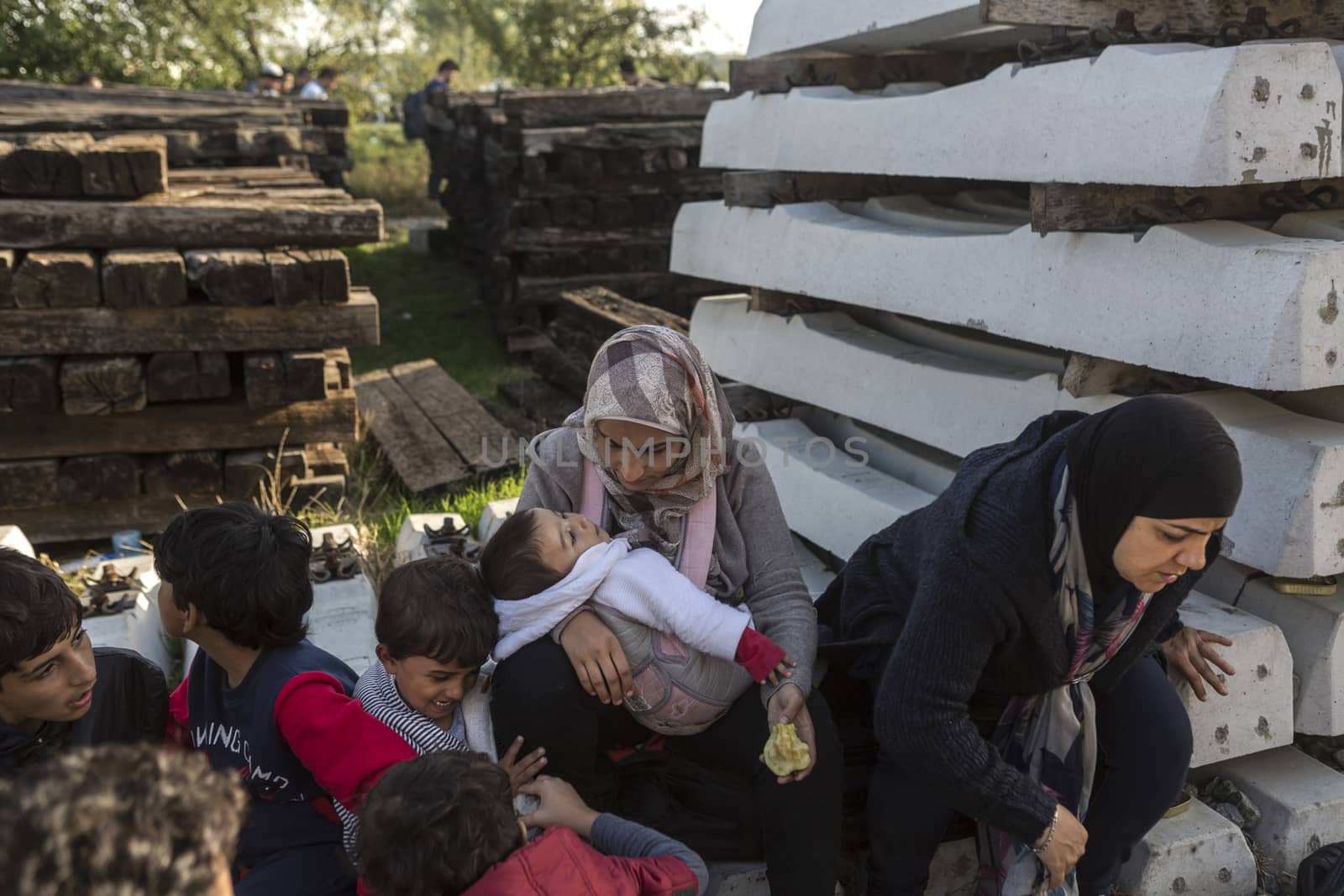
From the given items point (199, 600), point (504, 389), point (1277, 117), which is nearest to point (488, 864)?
point (199, 600)

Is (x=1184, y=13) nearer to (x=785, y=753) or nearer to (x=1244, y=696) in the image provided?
(x=1244, y=696)

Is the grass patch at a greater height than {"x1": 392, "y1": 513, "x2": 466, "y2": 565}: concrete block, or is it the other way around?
{"x1": 392, "y1": 513, "x2": 466, "y2": 565}: concrete block

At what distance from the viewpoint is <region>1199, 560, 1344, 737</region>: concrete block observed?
2.85 meters

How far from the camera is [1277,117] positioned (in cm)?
257

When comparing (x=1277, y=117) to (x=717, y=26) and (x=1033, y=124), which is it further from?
(x=717, y=26)

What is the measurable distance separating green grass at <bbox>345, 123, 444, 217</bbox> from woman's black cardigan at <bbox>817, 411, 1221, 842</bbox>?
52.6 ft

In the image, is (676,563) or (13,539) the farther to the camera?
(13,539)

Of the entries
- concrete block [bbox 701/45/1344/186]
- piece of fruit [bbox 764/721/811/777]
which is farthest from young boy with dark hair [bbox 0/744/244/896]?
concrete block [bbox 701/45/1344/186]

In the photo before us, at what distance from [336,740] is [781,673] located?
0.97 meters

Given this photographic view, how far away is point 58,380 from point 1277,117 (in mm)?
4526

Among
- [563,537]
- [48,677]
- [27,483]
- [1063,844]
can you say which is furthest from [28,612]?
[27,483]

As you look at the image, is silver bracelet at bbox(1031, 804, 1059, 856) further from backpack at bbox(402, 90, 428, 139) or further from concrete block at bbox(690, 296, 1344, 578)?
backpack at bbox(402, 90, 428, 139)

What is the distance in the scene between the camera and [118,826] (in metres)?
1.12

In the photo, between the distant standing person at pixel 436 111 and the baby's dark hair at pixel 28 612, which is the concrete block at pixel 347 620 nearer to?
the baby's dark hair at pixel 28 612
